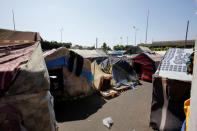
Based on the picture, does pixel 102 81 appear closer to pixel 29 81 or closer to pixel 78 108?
pixel 78 108

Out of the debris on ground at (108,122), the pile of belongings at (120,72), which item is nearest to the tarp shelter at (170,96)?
the debris on ground at (108,122)

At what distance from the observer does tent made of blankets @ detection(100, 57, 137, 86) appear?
7184mm

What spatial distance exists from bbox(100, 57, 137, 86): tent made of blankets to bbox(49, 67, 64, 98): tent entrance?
10.3 ft

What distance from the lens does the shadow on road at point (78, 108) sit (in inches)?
150

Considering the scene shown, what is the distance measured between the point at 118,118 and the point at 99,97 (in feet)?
6.30

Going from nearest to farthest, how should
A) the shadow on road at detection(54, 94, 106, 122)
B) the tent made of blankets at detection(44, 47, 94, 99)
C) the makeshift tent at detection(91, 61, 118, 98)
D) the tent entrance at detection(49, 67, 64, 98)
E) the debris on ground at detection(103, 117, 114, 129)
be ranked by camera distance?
the debris on ground at detection(103, 117, 114, 129) → the shadow on road at detection(54, 94, 106, 122) → the tent made of blankets at detection(44, 47, 94, 99) → the tent entrance at detection(49, 67, 64, 98) → the makeshift tent at detection(91, 61, 118, 98)

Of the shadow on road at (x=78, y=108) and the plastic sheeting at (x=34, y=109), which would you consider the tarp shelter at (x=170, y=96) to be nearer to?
the shadow on road at (x=78, y=108)

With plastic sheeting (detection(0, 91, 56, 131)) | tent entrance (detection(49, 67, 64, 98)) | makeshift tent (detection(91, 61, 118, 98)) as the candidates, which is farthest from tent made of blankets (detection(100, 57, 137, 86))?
plastic sheeting (detection(0, 91, 56, 131))

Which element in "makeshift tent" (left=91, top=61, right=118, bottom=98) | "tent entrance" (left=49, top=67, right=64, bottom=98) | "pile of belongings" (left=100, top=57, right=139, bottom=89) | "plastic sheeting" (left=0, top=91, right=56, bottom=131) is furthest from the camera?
"pile of belongings" (left=100, top=57, right=139, bottom=89)

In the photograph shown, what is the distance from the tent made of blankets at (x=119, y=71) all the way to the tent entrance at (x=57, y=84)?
3.12m

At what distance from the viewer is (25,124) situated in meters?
1.44

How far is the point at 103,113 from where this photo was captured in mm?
4039

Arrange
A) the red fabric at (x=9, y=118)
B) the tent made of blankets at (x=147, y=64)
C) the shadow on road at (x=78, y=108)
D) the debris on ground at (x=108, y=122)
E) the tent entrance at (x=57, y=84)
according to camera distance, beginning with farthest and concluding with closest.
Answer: the tent made of blankets at (x=147, y=64)
the tent entrance at (x=57, y=84)
the shadow on road at (x=78, y=108)
the debris on ground at (x=108, y=122)
the red fabric at (x=9, y=118)

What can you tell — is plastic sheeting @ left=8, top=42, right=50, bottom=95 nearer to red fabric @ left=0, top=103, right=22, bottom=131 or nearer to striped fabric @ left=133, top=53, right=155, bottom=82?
red fabric @ left=0, top=103, right=22, bottom=131
